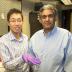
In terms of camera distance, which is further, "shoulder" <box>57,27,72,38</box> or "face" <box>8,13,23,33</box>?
"face" <box>8,13,23,33</box>

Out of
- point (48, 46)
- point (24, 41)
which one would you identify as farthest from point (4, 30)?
point (48, 46)

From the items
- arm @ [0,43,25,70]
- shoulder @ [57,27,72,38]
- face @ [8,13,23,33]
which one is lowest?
arm @ [0,43,25,70]

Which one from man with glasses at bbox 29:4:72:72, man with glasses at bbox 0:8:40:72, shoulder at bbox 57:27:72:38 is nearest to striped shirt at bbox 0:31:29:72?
man with glasses at bbox 0:8:40:72

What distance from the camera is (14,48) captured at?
134 cm

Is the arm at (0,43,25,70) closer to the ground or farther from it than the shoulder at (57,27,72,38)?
closer to the ground

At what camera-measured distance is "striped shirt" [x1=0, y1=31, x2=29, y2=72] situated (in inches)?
48.6

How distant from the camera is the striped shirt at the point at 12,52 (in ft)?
4.05

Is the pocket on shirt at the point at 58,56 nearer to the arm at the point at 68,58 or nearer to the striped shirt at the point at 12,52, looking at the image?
the arm at the point at 68,58

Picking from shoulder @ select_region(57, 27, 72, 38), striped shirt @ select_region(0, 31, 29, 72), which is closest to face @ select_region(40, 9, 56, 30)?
shoulder @ select_region(57, 27, 72, 38)

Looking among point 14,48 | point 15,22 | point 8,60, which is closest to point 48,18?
point 15,22

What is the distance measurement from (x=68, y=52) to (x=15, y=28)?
0.74 meters

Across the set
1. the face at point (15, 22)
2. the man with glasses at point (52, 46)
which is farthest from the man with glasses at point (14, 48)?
the man with glasses at point (52, 46)

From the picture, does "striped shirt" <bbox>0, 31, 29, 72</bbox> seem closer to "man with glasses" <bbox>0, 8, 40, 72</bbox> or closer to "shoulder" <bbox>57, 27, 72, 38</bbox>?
"man with glasses" <bbox>0, 8, 40, 72</bbox>

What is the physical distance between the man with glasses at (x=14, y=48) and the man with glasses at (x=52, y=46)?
A: 173mm
